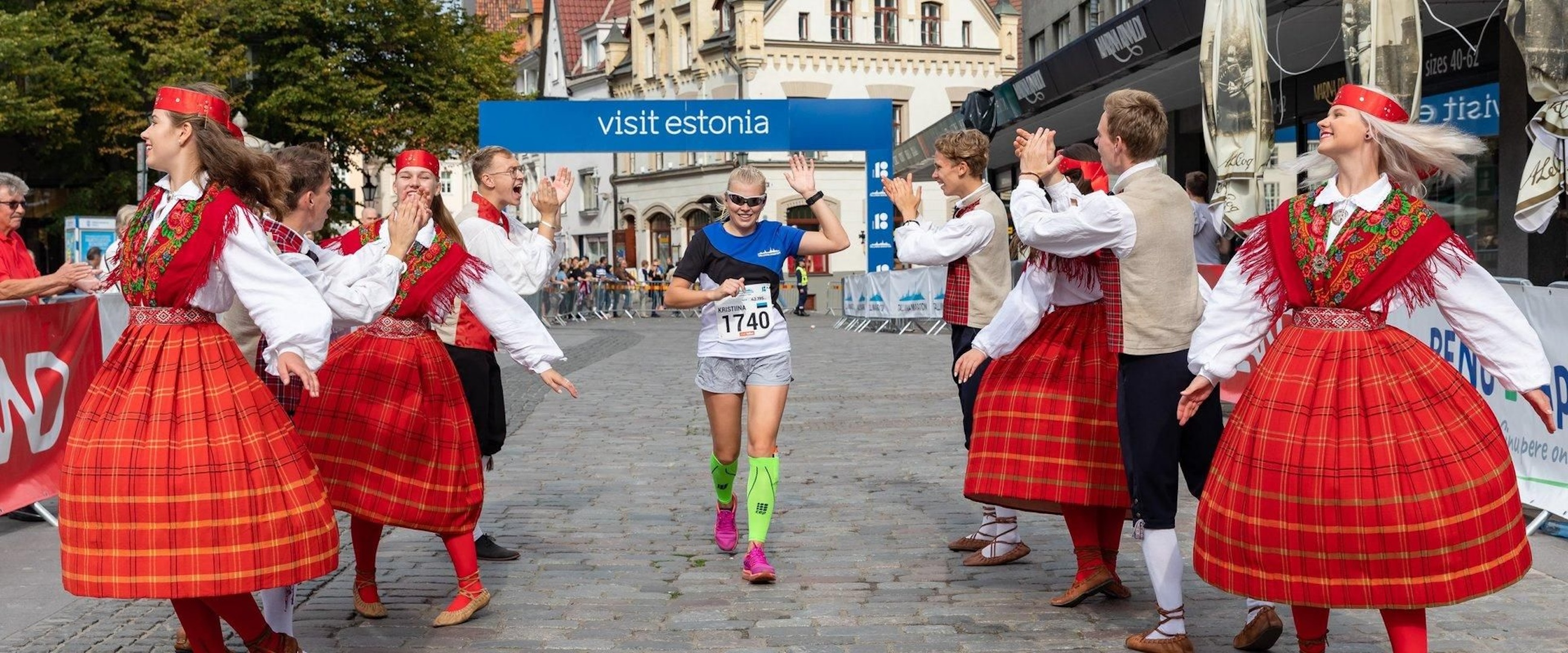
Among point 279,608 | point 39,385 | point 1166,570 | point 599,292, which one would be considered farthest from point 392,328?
point 599,292

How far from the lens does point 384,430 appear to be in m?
5.77

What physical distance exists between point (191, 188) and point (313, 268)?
511mm

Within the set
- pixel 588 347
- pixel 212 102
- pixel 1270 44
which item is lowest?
pixel 588 347

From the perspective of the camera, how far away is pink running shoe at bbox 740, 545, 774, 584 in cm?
660

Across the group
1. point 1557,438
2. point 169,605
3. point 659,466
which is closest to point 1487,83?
point 1557,438

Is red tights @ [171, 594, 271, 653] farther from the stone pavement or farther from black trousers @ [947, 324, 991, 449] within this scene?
black trousers @ [947, 324, 991, 449]

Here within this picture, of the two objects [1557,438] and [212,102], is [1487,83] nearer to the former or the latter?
[1557,438]

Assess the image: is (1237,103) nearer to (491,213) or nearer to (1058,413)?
(1058,413)

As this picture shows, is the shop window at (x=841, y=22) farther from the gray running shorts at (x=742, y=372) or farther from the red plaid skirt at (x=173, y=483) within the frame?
the red plaid skirt at (x=173, y=483)

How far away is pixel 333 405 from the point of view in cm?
577

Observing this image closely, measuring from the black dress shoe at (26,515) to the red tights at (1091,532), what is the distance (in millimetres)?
5757

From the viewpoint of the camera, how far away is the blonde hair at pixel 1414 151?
14.7 feet

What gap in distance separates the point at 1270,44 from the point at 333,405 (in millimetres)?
11912

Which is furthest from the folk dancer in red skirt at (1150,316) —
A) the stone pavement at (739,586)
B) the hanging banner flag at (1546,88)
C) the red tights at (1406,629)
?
the hanging banner flag at (1546,88)
